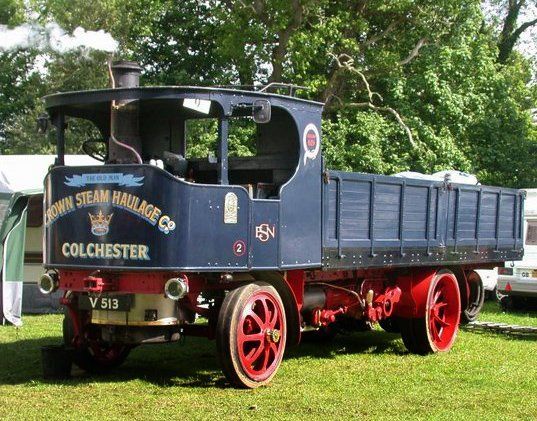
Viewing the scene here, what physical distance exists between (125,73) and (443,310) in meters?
5.29

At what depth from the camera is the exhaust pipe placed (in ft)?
29.3

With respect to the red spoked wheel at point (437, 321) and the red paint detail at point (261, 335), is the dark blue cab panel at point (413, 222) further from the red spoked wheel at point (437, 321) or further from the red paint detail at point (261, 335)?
the red paint detail at point (261, 335)

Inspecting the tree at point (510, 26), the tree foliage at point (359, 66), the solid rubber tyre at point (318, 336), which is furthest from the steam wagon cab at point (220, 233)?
the tree at point (510, 26)

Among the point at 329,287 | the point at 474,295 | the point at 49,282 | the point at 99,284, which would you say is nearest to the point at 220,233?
the point at 99,284

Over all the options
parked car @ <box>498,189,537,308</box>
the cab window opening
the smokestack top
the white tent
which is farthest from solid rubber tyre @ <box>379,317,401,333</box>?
parked car @ <box>498,189,537,308</box>

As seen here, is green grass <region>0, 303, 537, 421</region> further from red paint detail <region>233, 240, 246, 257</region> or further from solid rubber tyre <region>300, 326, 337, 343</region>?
red paint detail <region>233, 240, 246, 257</region>

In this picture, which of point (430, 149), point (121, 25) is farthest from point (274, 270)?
point (121, 25)

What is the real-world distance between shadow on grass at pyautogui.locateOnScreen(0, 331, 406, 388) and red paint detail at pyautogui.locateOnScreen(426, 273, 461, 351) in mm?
497

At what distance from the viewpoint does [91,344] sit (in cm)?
938

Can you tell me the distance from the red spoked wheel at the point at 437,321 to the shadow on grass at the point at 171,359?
1.14 feet

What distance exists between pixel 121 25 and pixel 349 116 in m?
6.21

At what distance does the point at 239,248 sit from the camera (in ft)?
28.1

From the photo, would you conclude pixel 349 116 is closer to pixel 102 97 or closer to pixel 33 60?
pixel 33 60

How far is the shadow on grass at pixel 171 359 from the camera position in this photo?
9125 millimetres
